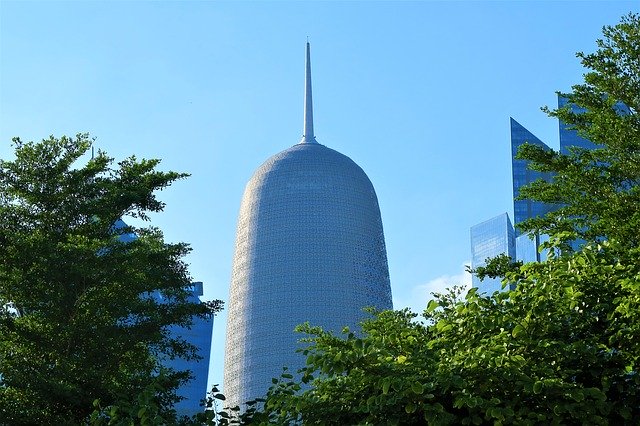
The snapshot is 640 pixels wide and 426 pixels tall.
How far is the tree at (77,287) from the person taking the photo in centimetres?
2997

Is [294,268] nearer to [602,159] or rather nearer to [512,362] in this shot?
[602,159]

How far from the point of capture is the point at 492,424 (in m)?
15.7

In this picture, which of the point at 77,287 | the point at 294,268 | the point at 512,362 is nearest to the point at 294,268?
the point at 294,268

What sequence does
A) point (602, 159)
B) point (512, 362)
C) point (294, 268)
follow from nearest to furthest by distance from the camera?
point (512, 362), point (602, 159), point (294, 268)

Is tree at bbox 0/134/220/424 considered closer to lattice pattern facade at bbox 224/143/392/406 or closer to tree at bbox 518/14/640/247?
tree at bbox 518/14/640/247

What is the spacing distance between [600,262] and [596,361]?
76.8 inches

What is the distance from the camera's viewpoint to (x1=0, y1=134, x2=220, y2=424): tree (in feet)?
98.3

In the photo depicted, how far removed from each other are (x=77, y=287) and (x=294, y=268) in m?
141

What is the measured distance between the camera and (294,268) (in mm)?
173750

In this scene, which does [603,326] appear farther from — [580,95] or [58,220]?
[58,220]

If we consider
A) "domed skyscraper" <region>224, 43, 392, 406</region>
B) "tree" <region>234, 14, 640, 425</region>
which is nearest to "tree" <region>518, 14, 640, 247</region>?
"tree" <region>234, 14, 640, 425</region>

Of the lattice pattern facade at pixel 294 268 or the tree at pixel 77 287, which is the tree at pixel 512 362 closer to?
the tree at pixel 77 287

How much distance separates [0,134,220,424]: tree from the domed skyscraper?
130322 millimetres

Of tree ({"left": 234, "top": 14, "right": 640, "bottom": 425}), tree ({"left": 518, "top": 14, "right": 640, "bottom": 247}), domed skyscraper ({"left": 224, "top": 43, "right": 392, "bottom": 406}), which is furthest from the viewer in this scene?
domed skyscraper ({"left": 224, "top": 43, "right": 392, "bottom": 406})
